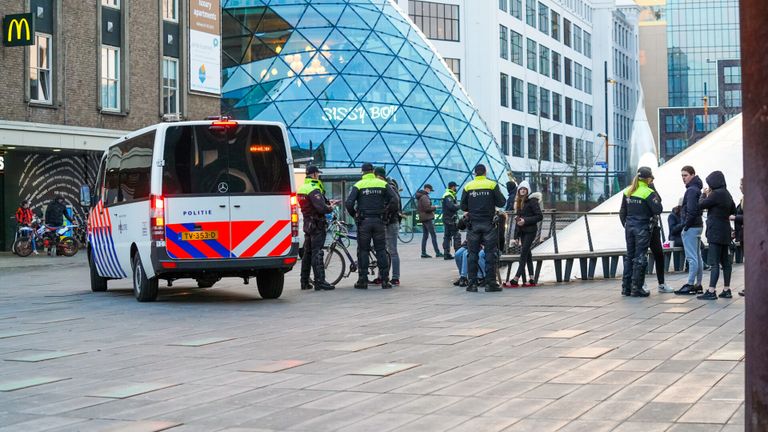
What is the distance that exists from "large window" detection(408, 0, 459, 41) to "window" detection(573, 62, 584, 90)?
78.5 feet

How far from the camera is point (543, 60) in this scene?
3383 inches

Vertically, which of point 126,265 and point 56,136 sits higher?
point 56,136

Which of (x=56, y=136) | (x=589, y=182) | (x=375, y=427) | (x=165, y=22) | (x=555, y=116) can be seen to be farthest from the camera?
(x=555, y=116)

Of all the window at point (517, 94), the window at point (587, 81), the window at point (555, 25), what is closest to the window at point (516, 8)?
the window at point (517, 94)

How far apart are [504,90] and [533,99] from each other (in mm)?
6816

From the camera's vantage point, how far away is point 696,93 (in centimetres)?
13412

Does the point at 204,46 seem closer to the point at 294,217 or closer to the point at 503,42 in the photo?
the point at 294,217

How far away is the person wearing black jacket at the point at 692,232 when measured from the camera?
47.8 ft

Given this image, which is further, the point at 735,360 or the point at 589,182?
the point at 589,182

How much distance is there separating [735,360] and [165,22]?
108 ft

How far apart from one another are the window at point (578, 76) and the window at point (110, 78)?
211ft

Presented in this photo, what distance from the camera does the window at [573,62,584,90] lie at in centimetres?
9550

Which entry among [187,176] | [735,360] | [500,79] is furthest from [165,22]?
[500,79]

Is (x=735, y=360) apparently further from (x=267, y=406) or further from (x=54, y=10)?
(x=54, y=10)
